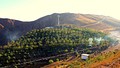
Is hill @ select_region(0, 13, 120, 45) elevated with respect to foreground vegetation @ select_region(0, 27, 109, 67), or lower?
elevated

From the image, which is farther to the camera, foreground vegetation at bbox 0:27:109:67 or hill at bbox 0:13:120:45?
hill at bbox 0:13:120:45

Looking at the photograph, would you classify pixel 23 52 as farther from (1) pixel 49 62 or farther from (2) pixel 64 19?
(2) pixel 64 19

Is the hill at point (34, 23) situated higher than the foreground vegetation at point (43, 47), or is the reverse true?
the hill at point (34, 23)

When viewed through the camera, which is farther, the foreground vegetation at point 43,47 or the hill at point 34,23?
the hill at point 34,23

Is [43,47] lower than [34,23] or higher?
lower

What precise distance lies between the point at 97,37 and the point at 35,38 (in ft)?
72.5

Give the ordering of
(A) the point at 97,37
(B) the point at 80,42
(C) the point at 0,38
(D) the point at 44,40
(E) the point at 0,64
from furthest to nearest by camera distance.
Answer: (C) the point at 0,38 < (A) the point at 97,37 < (D) the point at 44,40 < (B) the point at 80,42 < (E) the point at 0,64

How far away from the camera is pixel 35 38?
3002 inches

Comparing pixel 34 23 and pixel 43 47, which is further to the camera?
pixel 34 23

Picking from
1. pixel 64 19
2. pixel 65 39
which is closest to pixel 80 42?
pixel 65 39

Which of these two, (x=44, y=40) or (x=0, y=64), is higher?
(x=44, y=40)

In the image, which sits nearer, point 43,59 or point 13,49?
point 43,59

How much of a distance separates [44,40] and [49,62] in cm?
1618

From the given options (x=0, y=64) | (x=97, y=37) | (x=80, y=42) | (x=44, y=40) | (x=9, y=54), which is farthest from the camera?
(x=97, y=37)
